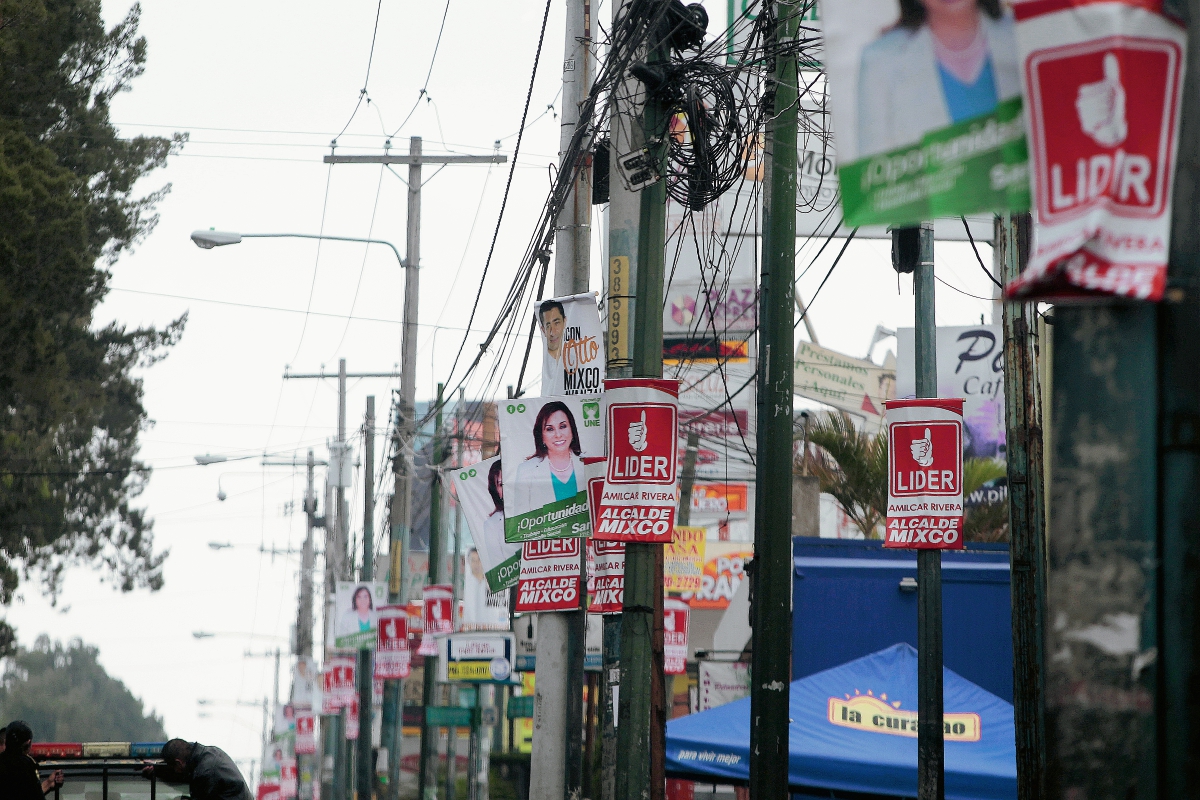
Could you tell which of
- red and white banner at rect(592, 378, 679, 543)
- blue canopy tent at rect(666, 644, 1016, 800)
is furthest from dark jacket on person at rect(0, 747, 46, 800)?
blue canopy tent at rect(666, 644, 1016, 800)

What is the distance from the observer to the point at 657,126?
10.6 metres

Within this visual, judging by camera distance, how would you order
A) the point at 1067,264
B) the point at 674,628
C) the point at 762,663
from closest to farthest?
the point at 1067,264 → the point at 762,663 → the point at 674,628

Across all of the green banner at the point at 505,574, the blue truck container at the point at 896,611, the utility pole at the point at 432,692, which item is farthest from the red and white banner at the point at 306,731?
the green banner at the point at 505,574

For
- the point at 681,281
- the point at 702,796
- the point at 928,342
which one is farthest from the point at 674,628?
the point at 681,281

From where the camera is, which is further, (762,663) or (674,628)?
(674,628)

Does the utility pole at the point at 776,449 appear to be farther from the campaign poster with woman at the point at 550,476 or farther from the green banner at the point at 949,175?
the green banner at the point at 949,175

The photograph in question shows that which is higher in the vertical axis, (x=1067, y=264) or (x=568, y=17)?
(x=568, y=17)

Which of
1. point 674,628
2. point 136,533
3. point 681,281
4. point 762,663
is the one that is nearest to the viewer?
point 762,663

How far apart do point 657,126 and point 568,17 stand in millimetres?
4179

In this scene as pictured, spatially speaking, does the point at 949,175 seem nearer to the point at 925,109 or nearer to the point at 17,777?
the point at 925,109

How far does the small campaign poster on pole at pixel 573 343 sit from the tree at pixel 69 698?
105 meters

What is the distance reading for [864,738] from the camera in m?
13.7

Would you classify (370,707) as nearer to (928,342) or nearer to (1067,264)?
(928,342)

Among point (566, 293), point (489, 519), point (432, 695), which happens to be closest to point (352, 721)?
point (432, 695)
